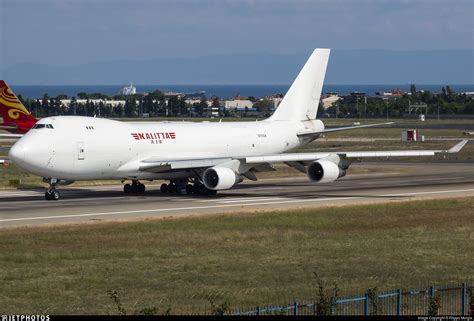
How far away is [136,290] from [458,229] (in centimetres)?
1913

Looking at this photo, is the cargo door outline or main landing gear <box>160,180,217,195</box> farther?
main landing gear <box>160,180,217,195</box>

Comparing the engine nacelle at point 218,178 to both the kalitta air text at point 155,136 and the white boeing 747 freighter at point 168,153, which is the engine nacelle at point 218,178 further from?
the kalitta air text at point 155,136

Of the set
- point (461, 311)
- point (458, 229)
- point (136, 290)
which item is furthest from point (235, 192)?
point (461, 311)

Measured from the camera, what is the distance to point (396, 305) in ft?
88.1

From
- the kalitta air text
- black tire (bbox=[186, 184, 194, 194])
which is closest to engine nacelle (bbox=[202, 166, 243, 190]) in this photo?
black tire (bbox=[186, 184, 194, 194])

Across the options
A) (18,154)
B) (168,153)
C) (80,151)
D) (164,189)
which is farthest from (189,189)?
(18,154)

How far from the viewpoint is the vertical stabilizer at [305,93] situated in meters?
65.3

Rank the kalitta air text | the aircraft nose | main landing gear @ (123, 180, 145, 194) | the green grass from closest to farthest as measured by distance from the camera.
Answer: the green grass
the aircraft nose
the kalitta air text
main landing gear @ (123, 180, 145, 194)

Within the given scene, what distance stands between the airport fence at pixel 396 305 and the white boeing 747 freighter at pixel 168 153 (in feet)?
86.5

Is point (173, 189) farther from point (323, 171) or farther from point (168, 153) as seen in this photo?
point (323, 171)

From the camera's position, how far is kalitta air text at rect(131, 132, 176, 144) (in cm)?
5600

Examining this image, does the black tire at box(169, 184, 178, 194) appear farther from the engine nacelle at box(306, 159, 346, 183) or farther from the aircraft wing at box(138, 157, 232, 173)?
the engine nacelle at box(306, 159, 346, 183)

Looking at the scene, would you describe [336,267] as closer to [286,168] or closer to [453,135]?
[286,168]

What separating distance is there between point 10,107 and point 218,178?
36892mm
